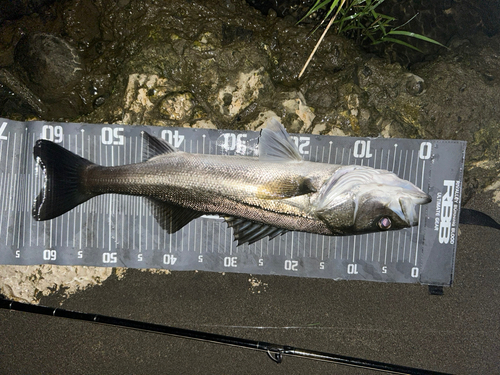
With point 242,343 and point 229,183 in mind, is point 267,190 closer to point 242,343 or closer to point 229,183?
point 229,183

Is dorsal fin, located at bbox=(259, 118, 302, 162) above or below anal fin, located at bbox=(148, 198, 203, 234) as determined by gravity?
above

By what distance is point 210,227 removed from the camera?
287 cm

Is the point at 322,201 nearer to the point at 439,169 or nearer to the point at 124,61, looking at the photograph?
the point at 439,169

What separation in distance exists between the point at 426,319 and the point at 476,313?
18.6 inches

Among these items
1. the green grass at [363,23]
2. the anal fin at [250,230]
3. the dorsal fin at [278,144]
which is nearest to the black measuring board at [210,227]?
the dorsal fin at [278,144]

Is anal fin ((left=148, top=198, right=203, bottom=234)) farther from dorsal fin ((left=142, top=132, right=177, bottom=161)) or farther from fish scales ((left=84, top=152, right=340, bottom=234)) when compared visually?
dorsal fin ((left=142, top=132, right=177, bottom=161))

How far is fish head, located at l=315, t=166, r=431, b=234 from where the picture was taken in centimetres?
215

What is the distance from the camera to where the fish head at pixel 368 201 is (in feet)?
7.06

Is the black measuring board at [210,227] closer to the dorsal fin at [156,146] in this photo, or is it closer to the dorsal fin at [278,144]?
the dorsal fin at [156,146]

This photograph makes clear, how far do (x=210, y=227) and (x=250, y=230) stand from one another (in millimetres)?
608

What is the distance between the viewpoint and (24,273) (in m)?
2.94

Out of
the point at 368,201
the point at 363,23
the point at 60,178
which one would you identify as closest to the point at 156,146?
the point at 60,178

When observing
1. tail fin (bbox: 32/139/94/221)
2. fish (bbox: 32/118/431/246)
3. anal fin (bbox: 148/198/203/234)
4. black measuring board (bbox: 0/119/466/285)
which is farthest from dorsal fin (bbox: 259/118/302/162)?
tail fin (bbox: 32/139/94/221)

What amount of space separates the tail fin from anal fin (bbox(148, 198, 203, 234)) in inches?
22.2
